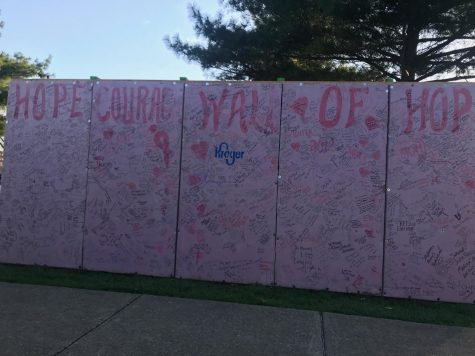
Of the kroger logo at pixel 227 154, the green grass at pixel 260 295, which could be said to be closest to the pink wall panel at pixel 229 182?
the kroger logo at pixel 227 154

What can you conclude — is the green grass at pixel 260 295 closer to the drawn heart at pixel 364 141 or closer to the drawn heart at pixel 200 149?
the drawn heart at pixel 200 149

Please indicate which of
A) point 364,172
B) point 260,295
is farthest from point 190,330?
point 364,172

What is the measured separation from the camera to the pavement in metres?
3.69

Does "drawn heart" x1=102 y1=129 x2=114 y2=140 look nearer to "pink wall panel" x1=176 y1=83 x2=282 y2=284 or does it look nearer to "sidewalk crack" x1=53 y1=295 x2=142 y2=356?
"pink wall panel" x1=176 y1=83 x2=282 y2=284

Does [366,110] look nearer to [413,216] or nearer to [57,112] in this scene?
[413,216]

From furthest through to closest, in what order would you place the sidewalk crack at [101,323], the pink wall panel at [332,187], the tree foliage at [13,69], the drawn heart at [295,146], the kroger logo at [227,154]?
the tree foliage at [13,69]
the kroger logo at [227,154]
the drawn heart at [295,146]
the pink wall panel at [332,187]
the sidewalk crack at [101,323]

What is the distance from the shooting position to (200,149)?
5.90 meters

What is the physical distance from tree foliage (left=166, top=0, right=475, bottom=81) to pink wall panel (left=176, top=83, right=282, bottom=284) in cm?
474

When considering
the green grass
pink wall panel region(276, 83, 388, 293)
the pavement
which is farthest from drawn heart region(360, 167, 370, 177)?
the pavement

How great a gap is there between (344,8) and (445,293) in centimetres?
653

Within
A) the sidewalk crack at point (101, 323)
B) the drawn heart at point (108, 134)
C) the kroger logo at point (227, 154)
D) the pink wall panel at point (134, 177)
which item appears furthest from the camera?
the drawn heart at point (108, 134)

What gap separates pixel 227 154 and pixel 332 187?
1287 mm

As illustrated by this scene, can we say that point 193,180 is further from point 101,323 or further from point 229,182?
point 101,323

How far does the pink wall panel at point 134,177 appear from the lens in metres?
5.95
